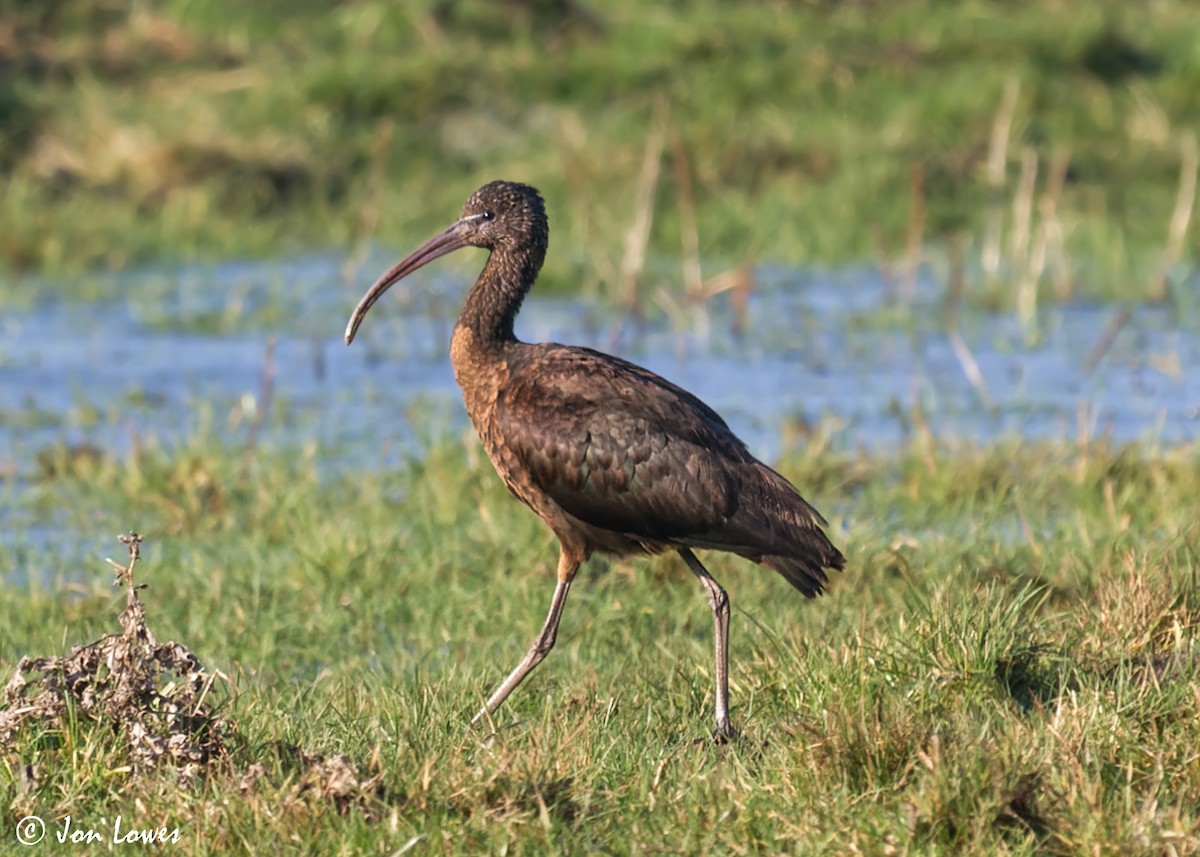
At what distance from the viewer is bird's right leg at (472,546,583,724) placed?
528cm

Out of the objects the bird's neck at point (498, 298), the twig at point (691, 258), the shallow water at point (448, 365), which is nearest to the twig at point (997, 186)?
the shallow water at point (448, 365)

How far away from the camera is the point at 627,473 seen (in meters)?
5.51

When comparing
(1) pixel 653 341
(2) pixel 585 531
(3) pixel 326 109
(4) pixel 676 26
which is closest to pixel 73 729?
(2) pixel 585 531

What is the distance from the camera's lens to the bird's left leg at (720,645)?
498 centimetres

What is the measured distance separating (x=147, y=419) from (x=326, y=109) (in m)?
6.37

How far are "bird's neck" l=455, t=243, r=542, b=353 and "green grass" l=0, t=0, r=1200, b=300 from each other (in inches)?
224

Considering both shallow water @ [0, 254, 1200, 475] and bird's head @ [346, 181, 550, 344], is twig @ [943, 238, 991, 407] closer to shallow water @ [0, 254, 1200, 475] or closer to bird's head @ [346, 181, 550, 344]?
shallow water @ [0, 254, 1200, 475]

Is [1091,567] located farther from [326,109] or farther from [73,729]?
[326,109]

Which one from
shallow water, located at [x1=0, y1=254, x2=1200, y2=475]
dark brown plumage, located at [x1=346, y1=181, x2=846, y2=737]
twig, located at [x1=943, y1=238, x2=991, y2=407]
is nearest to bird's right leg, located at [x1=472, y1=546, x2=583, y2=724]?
dark brown plumage, located at [x1=346, y1=181, x2=846, y2=737]

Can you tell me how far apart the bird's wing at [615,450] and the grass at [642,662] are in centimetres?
42

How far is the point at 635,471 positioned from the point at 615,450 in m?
0.08

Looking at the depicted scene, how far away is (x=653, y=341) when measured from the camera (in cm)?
1129

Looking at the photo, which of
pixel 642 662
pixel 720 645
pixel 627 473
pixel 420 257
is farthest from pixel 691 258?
pixel 720 645

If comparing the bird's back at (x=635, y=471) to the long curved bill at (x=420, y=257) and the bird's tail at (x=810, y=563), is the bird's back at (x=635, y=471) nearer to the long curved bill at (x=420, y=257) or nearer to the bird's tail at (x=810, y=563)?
the bird's tail at (x=810, y=563)
